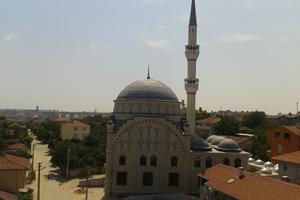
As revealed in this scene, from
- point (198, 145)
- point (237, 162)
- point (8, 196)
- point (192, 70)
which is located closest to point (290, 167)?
point (237, 162)

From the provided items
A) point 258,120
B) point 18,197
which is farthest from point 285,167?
point 258,120

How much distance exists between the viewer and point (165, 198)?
128 feet

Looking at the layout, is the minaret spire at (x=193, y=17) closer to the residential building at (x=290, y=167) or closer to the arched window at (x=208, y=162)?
the arched window at (x=208, y=162)

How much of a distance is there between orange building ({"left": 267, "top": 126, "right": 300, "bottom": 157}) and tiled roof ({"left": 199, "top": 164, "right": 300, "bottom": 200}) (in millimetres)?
23845

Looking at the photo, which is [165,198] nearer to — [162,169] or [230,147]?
[162,169]

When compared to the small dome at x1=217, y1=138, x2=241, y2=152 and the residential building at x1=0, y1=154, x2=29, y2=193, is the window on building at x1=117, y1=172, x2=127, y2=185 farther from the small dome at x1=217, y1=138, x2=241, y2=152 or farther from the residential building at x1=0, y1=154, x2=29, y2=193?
the residential building at x1=0, y1=154, x2=29, y2=193

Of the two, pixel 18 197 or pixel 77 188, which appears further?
pixel 77 188

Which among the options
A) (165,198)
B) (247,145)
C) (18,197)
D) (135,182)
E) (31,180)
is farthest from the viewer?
(247,145)

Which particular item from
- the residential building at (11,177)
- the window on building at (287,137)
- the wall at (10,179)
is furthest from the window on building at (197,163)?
the wall at (10,179)

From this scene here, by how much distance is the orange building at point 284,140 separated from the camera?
52812 millimetres

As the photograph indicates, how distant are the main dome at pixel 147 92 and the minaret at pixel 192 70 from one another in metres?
3.88

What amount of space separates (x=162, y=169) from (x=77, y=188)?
10.7 metres

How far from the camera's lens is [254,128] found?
311 ft

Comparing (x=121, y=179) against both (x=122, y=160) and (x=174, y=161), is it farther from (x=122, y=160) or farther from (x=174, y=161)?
(x=174, y=161)
